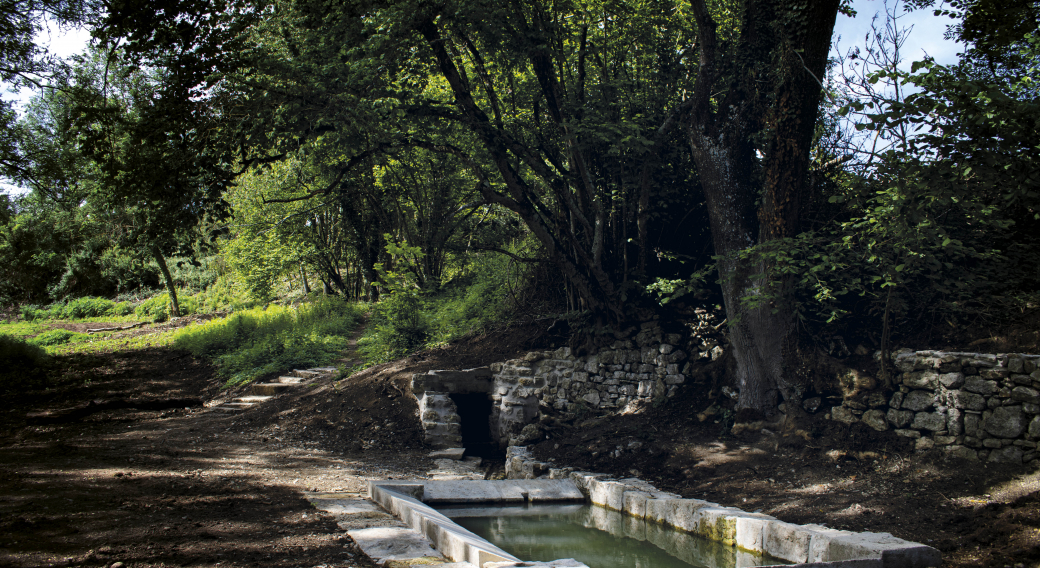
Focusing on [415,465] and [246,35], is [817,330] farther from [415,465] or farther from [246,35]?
[246,35]

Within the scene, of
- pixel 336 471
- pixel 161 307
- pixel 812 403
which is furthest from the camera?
pixel 161 307

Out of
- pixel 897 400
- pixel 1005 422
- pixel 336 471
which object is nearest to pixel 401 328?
pixel 336 471

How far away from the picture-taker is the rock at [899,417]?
541 centimetres

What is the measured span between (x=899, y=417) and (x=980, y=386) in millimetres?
740

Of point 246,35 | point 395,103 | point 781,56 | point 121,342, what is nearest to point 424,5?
point 395,103

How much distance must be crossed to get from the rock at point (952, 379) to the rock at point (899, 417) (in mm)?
422

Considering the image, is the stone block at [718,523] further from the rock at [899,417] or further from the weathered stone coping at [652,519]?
the rock at [899,417]

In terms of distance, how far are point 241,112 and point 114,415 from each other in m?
6.00

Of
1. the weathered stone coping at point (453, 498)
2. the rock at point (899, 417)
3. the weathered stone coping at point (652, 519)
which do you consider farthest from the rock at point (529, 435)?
the rock at point (899, 417)

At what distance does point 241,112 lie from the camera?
276 inches

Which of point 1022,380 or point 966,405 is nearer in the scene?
point 1022,380

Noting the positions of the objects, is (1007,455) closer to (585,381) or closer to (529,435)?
(585,381)

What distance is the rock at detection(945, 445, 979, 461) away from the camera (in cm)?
489

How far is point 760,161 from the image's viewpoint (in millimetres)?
7406
